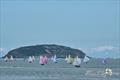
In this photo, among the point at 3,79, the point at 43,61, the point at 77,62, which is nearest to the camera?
the point at 3,79

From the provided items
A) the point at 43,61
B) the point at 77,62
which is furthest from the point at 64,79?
the point at 43,61

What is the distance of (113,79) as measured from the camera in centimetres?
8369

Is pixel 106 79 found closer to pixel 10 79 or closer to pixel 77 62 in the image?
pixel 10 79

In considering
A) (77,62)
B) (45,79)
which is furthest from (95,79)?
(77,62)

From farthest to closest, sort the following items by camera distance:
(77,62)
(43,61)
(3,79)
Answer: (43,61) < (77,62) < (3,79)

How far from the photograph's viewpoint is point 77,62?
145500 millimetres

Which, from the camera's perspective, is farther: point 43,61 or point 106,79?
point 43,61

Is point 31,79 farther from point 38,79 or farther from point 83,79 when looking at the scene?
point 83,79

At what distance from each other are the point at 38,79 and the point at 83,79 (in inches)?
260

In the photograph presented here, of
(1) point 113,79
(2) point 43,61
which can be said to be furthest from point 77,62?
(1) point 113,79

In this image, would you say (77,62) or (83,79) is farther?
(77,62)

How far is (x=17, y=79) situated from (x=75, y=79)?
846 centimetres

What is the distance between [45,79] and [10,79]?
5.13 m

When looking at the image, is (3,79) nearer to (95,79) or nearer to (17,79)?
(17,79)
